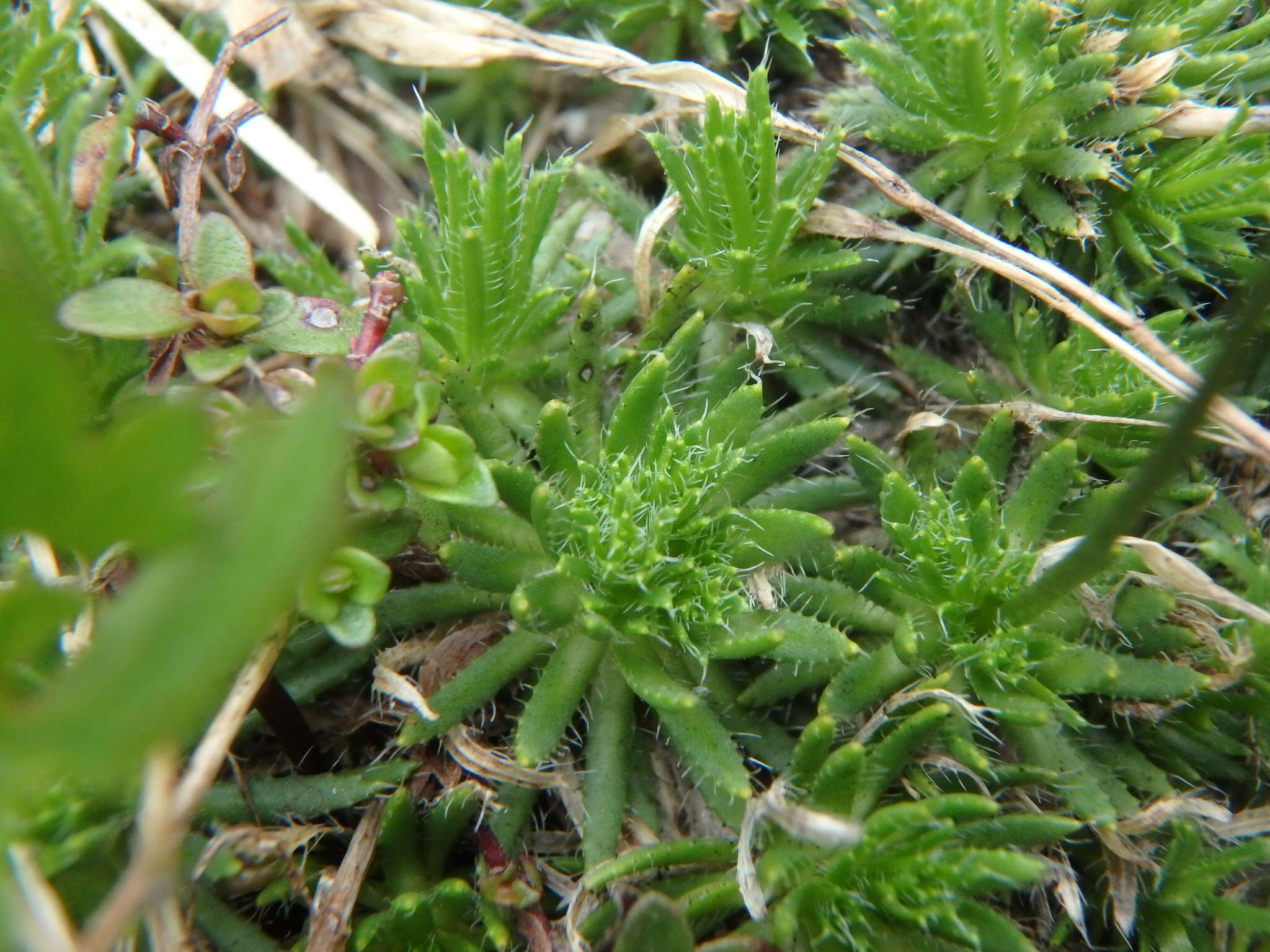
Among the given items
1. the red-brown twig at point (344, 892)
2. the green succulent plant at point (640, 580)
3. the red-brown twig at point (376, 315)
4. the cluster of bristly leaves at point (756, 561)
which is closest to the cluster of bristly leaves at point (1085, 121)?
the cluster of bristly leaves at point (756, 561)

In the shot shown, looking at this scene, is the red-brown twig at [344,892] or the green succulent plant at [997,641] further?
the green succulent plant at [997,641]

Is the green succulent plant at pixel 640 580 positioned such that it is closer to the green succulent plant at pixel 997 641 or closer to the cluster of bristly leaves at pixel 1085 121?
the green succulent plant at pixel 997 641

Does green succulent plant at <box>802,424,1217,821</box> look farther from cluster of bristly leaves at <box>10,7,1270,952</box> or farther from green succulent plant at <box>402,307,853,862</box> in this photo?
green succulent plant at <box>402,307,853,862</box>

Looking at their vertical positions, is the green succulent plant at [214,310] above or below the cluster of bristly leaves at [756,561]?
above

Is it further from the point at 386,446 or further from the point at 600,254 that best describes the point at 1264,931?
the point at 600,254

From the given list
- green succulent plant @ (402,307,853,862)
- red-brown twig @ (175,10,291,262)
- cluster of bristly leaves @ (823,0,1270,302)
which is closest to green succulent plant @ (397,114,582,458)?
green succulent plant @ (402,307,853,862)

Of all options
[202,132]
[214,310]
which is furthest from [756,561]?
[202,132]

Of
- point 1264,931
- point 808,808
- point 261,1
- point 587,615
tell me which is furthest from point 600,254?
point 1264,931

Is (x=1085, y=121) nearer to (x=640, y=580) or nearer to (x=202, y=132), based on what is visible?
(x=640, y=580)
